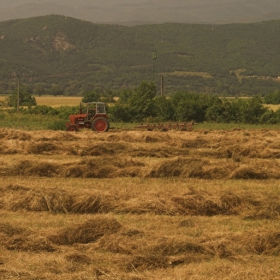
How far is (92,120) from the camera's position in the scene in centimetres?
2761

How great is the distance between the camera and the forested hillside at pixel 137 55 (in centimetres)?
14588

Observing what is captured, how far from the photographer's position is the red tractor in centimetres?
2738

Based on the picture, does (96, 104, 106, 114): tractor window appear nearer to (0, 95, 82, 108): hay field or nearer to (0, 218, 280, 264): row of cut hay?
(0, 218, 280, 264): row of cut hay

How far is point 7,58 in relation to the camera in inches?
6088

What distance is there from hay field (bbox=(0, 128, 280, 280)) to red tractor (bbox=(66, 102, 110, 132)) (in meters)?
8.94

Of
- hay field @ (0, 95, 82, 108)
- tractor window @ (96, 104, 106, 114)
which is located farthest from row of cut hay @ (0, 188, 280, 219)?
hay field @ (0, 95, 82, 108)

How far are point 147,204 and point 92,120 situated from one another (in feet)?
56.6

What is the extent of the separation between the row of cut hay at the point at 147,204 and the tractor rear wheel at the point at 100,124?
1627 centimetres

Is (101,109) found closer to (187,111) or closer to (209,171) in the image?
(187,111)

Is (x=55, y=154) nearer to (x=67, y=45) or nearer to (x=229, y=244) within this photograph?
(x=229, y=244)

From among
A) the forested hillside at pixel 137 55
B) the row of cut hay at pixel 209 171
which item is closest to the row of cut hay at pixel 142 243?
the row of cut hay at pixel 209 171

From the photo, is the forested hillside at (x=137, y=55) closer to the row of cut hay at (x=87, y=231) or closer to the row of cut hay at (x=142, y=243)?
the row of cut hay at (x=87, y=231)

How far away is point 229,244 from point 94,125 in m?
19.6

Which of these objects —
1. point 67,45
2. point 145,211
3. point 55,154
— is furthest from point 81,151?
point 67,45
